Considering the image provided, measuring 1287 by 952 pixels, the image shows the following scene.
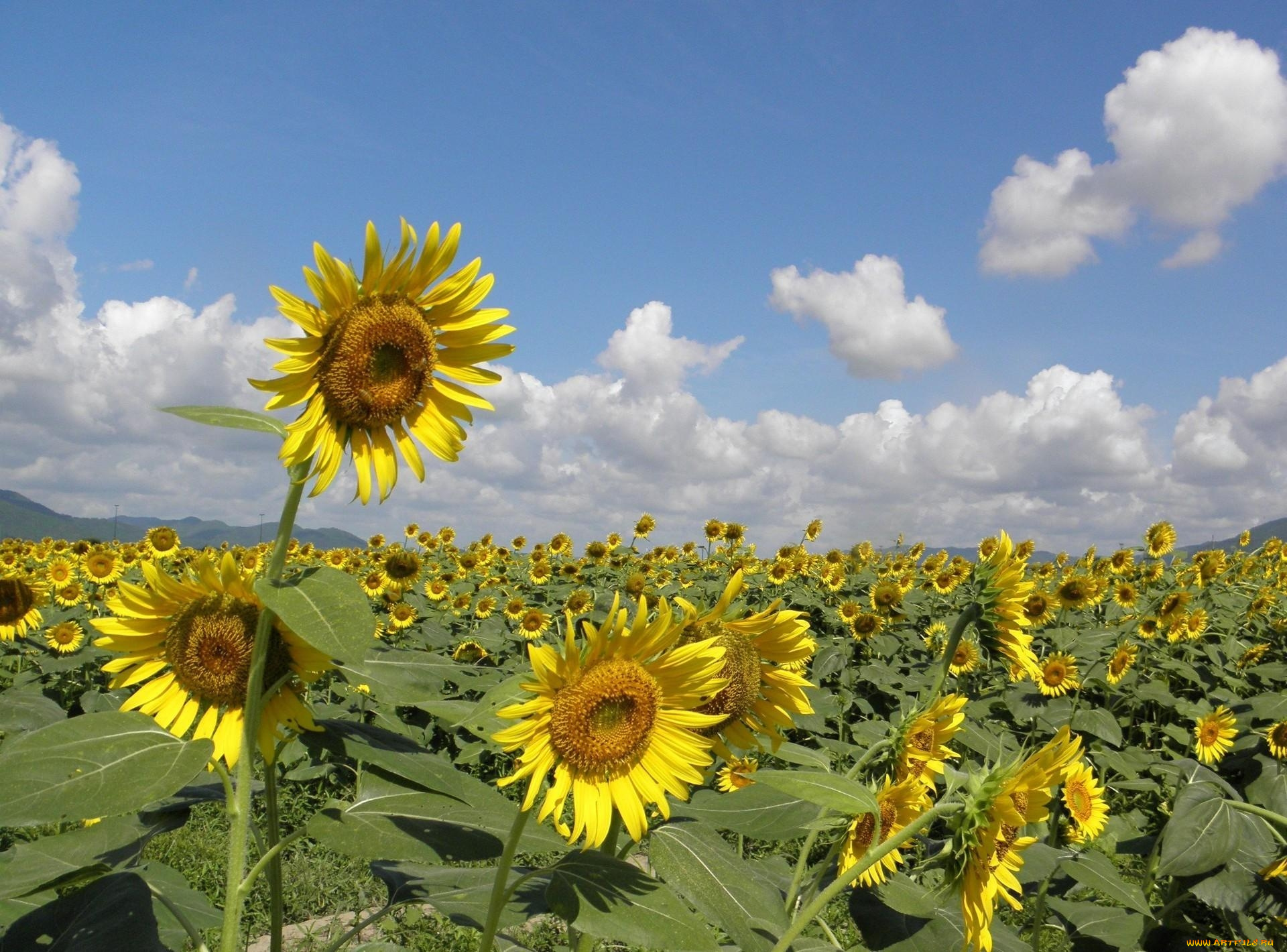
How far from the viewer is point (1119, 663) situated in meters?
5.92

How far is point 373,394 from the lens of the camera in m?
1.43

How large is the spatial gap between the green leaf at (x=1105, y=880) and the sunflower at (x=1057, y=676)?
3053 millimetres

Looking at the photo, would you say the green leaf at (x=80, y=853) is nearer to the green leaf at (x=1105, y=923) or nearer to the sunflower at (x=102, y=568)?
the green leaf at (x=1105, y=923)

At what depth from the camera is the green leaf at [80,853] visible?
1.46 meters

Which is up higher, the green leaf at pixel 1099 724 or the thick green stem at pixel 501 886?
the thick green stem at pixel 501 886

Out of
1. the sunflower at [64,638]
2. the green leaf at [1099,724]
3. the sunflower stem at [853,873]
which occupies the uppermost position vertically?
the sunflower stem at [853,873]

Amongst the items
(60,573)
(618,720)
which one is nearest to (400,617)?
(60,573)

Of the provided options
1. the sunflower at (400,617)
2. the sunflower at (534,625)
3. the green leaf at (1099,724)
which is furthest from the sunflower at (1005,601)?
the sunflower at (400,617)

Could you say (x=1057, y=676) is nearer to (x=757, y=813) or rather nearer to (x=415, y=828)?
(x=757, y=813)

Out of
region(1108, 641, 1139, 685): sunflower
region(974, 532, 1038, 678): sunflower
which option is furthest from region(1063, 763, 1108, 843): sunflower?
region(1108, 641, 1139, 685): sunflower

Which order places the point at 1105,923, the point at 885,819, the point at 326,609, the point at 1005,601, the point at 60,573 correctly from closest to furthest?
the point at 326,609 → the point at 885,819 → the point at 1005,601 → the point at 1105,923 → the point at 60,573

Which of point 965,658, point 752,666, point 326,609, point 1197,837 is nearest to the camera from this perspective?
point 326,609

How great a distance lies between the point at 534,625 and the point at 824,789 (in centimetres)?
667

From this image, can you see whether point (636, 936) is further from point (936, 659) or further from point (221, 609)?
point (936, 659)
